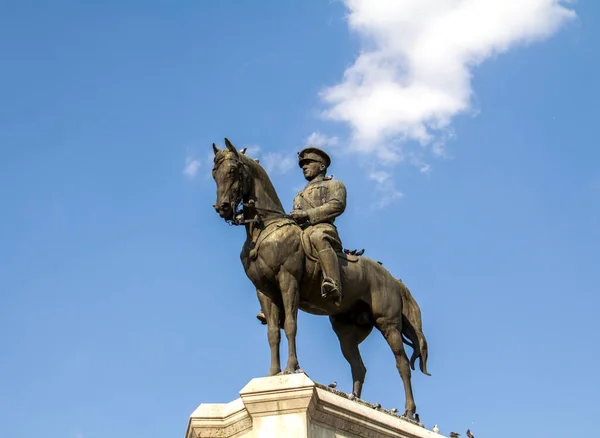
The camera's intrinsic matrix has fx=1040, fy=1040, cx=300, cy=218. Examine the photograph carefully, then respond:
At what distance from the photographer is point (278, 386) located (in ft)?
42.9

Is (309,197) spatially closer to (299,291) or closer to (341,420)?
(299,291)

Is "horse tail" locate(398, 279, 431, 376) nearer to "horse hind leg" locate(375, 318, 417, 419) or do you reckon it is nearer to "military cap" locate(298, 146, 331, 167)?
"horse hind leg" locate(375, 318, 417, 419)

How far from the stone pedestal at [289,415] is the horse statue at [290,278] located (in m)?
0.70

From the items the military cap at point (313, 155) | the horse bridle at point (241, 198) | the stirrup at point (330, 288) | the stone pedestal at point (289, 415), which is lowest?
the stone pedestal at point (289, 415)

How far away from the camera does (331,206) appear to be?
1547 centimetres

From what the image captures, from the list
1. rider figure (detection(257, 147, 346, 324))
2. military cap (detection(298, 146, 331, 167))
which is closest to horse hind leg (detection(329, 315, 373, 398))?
rider figure (detection(257, 147, 346, 324))

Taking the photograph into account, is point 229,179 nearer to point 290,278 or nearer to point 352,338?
point 290,278

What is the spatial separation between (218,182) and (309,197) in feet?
6.11

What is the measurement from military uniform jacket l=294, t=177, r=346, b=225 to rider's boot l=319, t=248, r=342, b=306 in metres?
0.75

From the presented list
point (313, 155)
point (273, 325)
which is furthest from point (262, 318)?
point (313, 155)

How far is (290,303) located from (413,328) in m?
2.99

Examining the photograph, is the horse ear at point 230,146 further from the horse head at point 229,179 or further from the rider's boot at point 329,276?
the rider's boot at point 329,276

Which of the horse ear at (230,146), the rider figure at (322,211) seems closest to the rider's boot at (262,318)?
the rider figure at (322,211)

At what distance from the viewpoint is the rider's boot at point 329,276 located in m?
14.6
